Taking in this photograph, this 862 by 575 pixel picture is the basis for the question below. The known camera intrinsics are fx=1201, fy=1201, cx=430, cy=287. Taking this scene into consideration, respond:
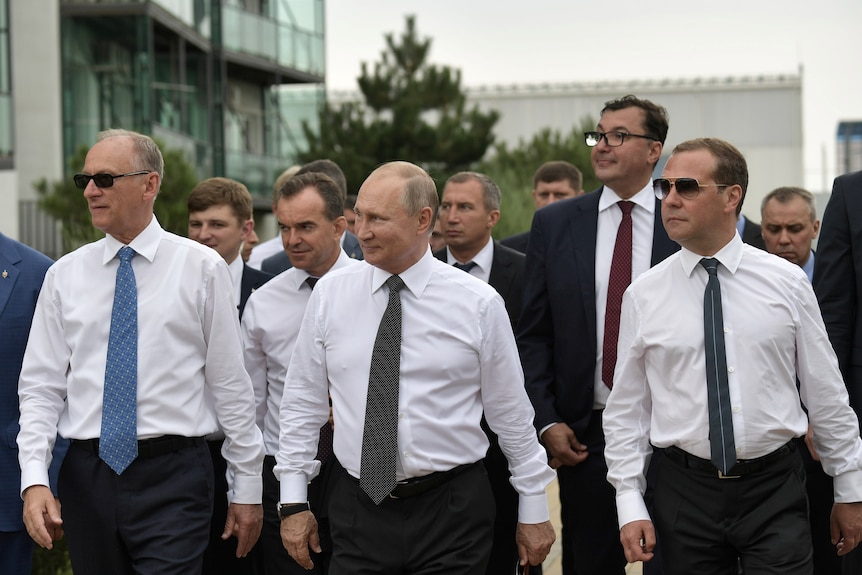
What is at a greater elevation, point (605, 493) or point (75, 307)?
point (75, 307)

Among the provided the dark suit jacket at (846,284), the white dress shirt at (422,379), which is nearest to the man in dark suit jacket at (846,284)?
the dark suit jacket at (846,284)

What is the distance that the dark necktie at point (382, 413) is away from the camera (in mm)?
4250

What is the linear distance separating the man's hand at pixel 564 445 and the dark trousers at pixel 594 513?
0.04m

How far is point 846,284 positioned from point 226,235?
3.07m

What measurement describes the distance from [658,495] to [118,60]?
23871 millimetres

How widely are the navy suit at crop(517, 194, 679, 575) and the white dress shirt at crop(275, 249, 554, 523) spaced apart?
945 mm

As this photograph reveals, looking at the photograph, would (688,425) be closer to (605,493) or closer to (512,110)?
(605,493)

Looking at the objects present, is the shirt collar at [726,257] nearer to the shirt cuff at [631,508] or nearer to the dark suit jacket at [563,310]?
the shirt cuff at [631,508]

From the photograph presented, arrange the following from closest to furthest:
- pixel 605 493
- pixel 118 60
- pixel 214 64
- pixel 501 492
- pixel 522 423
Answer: pixel 522 423
pixel 605 493
pixel 501 492
pixel 118 60
pixel 214 64

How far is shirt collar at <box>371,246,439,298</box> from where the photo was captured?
4461mm

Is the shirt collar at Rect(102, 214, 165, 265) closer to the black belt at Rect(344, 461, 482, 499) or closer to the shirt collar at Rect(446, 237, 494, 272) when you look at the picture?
the black belt at Rect(344, 461, 482, 499)

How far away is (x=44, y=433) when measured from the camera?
4.55 meters

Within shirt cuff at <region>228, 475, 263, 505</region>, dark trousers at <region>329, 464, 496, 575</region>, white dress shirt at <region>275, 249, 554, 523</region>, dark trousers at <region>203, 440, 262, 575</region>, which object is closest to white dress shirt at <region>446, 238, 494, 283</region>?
dark trousers at <region>203, 440, 262, 575</region>

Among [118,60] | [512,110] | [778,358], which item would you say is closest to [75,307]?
[778,358]
